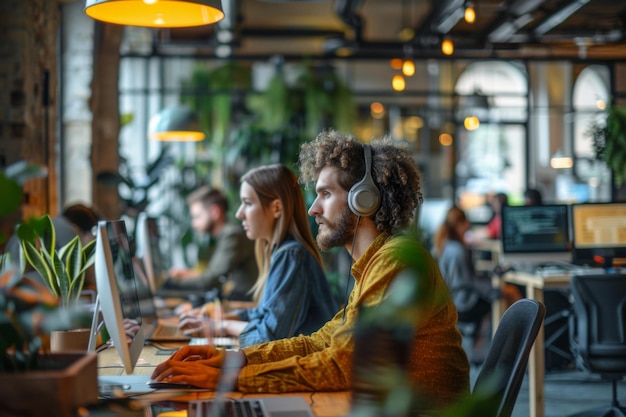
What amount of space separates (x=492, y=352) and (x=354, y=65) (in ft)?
45.4

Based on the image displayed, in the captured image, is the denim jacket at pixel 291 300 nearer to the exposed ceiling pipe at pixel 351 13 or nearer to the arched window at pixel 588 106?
the exposed ceiling pipe at pixel 351 13

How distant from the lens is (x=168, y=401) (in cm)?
193

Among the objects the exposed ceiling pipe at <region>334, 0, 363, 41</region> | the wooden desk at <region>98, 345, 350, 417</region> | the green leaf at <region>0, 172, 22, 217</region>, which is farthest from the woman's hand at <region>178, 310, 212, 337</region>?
the exposed ceiling pipe at <region>334, 0, 363, 41</region>

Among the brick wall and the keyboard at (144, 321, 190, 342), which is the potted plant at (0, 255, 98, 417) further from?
the brick wall

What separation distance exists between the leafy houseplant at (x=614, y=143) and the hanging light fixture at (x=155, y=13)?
4.55 m

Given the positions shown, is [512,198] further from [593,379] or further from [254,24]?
[593,379]

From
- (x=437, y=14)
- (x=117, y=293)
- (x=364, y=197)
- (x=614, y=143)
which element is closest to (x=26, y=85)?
(x=117, y=293)

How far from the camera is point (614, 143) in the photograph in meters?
6.56

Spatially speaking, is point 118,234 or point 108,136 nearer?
point 118,234

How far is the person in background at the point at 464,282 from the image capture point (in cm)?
675

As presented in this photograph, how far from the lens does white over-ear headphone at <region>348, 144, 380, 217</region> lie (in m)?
2.26

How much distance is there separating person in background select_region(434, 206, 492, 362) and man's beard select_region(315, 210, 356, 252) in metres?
4.37

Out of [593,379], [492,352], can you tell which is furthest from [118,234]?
[593,379]

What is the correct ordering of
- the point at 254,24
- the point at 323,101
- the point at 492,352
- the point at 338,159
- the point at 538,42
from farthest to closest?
1. the point at 254,24
2. the point at 538,42
3. the point at 323,101
4. the point at 338,159
5. the point at 492,352
